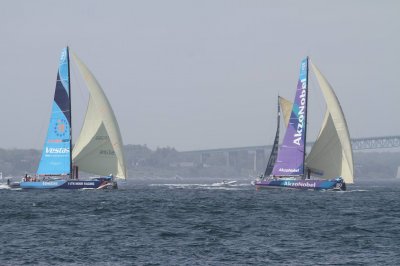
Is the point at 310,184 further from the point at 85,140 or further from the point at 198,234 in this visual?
the point at 198,234

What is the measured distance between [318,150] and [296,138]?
7.83ft

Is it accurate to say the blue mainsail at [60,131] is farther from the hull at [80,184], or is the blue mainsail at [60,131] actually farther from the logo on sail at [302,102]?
the logo on sail at [302,102]

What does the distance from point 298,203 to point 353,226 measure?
1733cm

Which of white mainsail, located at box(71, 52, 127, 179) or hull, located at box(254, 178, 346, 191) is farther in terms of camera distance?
hull, located at box(254, 178, 346, 191)

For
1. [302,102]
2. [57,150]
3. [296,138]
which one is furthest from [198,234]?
[296,138]

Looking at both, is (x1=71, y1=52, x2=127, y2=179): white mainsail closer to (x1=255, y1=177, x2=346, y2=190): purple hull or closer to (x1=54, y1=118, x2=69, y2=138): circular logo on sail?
(x1=54, y1=118, x2=69, y2=138): circular logo on sail

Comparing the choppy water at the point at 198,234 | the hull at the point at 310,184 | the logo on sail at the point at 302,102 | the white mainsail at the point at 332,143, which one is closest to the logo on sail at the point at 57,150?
the choppy water at the point at 198,234

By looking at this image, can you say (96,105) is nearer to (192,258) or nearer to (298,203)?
(298,203)

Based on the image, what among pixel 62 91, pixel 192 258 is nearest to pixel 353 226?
pixel 192 258

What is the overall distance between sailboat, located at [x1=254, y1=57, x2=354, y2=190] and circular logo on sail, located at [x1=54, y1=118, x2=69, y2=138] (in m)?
17.9

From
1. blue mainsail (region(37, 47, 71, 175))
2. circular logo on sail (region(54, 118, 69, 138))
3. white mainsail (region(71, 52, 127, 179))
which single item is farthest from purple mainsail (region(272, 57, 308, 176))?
circular logo on sail (region(54, 118, 69, 138))

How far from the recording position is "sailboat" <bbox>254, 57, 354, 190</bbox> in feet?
235

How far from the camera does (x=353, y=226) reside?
134ft

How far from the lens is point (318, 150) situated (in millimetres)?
73000
